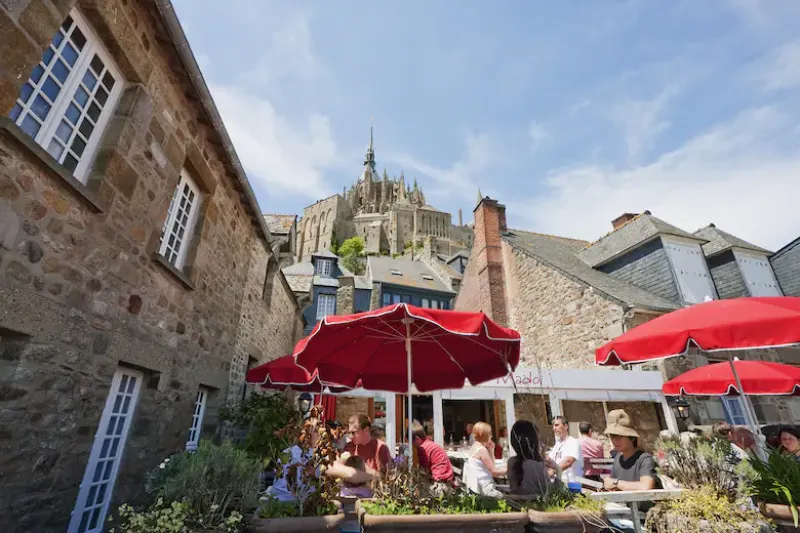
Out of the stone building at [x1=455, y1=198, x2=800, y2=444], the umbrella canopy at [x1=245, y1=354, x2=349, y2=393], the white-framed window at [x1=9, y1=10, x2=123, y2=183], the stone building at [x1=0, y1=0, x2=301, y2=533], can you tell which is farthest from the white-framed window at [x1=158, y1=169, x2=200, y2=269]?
the stone building at [x1=455, y1=198, x2=800, y2=444]

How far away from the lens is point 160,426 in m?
4.43

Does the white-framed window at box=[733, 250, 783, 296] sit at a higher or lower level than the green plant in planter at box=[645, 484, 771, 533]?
higher

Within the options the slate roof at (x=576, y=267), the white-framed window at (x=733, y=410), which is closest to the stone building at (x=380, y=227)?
the slate roof at (x=576, y=267)

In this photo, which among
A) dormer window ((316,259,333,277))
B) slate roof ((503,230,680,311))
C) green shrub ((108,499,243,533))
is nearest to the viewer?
green shrub ((108,499,243,533))

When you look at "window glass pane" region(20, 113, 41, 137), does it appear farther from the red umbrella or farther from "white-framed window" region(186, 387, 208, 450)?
"white-framed window" region(186, 387, 208, 450)

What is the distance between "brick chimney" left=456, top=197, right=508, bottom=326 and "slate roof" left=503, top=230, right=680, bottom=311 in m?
0.62

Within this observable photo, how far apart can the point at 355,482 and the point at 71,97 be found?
14.1 ft

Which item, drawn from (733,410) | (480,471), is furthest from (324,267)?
(480,471)

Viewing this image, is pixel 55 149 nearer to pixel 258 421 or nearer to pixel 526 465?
pixel 526 465

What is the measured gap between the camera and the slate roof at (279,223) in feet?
31.6

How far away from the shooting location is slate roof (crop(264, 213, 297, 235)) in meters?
9.64

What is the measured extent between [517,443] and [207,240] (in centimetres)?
493

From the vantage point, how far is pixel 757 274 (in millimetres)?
11070

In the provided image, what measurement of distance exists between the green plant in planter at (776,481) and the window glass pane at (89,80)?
20.6 ft
